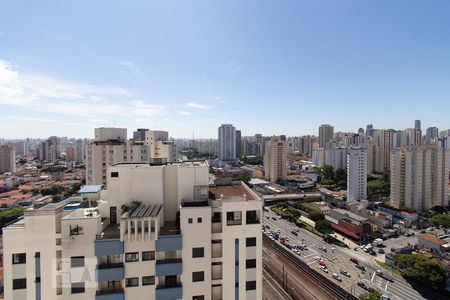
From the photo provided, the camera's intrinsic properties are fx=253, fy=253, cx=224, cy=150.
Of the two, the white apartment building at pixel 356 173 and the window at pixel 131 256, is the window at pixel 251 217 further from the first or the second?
the white apartment building at pixel 356 173

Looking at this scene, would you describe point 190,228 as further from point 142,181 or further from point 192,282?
point 142,181

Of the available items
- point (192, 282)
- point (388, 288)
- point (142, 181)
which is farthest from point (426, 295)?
point (142, 181)

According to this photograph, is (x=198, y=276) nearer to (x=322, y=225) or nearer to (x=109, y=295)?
(x=109, y=295)

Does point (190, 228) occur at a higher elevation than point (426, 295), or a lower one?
higher

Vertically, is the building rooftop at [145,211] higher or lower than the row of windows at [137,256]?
higher

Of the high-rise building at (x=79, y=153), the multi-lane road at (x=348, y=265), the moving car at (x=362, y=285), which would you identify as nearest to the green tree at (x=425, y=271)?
the multi-lane road at (x=348, y=265)

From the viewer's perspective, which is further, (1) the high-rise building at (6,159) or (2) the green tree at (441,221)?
(1) the high-rise building at (6,159)

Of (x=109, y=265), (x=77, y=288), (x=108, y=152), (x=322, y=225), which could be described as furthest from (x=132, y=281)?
(x=322, y=225)
